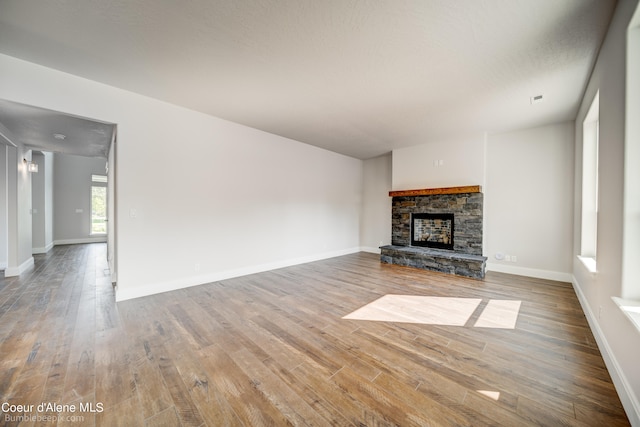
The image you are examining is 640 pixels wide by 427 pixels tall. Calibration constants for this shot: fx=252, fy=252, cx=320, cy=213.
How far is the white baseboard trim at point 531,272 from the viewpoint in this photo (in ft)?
13.6

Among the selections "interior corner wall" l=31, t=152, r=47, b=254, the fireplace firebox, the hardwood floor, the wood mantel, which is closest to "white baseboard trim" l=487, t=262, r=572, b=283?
the fireplace firebox

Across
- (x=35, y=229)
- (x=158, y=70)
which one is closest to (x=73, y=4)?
(x=158, y=70)

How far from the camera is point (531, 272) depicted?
4410mm

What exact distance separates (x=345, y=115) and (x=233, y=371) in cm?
350

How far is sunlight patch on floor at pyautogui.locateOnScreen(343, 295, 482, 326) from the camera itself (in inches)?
105

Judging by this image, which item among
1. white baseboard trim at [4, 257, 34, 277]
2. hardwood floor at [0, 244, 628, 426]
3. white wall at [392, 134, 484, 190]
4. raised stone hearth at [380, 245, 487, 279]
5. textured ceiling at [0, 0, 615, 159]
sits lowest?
hardwood floor at [0, 244, 628, 426]

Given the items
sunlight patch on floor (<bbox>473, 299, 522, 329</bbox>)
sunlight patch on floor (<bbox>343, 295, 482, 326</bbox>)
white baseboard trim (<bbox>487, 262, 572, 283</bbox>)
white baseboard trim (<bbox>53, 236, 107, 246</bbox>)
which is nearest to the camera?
sunlight patch on floor (<bbox>473, 299, 522, 329</bbox>)

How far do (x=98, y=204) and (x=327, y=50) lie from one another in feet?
33.2

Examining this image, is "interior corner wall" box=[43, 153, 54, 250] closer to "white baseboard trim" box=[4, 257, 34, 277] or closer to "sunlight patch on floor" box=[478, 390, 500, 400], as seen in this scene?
"white baseboard trim" box=[4, 257, 34, 277]

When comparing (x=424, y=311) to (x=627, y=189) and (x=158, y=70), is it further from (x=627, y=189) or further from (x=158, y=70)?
(x=158, y=70)

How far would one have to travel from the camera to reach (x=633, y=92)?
5.26 ft

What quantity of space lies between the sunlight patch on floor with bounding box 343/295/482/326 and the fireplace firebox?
209 centimetres

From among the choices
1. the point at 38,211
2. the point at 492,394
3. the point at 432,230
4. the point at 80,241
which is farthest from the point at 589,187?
the point at 80,241

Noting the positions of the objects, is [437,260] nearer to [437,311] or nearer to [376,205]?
[437,311]
